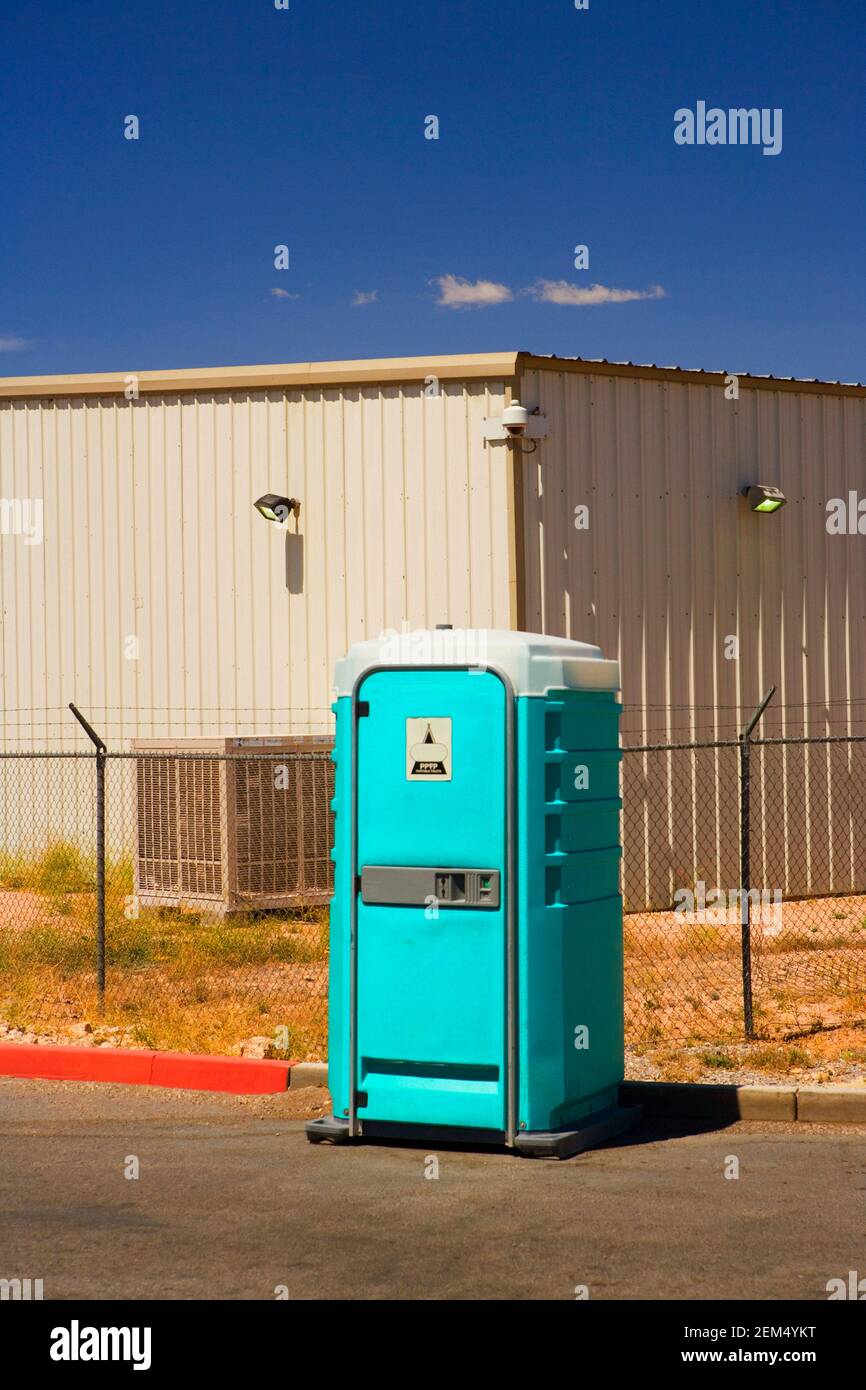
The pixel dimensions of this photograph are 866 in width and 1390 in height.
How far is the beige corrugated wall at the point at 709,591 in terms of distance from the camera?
48.0ft

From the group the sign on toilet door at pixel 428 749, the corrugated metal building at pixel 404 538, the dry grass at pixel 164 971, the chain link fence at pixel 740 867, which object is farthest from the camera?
the corrugated metal building at pixel 404 538

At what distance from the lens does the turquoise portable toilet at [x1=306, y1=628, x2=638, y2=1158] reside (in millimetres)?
6961

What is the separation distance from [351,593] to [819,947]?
219 inches

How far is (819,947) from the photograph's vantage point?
1260cm

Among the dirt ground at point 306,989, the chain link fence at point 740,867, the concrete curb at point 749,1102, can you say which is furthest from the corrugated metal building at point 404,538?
the concrete curb at point 749,1102

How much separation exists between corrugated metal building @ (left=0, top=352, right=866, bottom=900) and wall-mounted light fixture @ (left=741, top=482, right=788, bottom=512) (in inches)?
5.5

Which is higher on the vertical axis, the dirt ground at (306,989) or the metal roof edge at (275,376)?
the metal roof edge at (275,376)

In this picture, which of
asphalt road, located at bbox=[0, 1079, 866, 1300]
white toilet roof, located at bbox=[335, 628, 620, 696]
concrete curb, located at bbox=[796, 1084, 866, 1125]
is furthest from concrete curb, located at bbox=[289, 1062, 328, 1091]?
concrete curb, located at bbox=[796, 1084, 866, 1125]

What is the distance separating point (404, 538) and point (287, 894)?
3614mm

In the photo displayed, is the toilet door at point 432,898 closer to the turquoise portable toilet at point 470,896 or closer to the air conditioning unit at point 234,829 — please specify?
the turquoise portable toilet at point 470,896

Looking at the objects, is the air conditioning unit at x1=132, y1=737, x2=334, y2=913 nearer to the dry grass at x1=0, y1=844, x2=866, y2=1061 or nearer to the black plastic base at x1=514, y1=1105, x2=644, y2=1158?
the dry grass at x1=0, y1=844, x2=866, y2=1061

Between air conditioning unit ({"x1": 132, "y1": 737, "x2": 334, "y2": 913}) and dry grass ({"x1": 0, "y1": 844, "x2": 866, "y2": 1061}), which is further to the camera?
air conditioning unit ({"x1": 132, "y1": 737, "x2": 334, "y2": 913})

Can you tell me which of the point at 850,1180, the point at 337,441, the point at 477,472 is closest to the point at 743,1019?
the point at 850,1180

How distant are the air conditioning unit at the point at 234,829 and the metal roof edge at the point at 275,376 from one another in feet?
11.9
